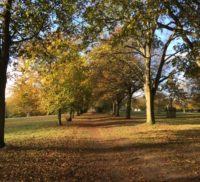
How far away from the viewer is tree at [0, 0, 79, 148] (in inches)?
578

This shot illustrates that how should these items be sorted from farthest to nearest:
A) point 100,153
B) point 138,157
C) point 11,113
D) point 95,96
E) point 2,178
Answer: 1. point 11,113
2. point 95,96
3. point 100,153
4. point 138,157
5. point 2,178

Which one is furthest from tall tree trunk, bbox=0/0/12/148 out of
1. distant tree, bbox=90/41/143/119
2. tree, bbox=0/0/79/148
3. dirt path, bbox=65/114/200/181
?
distant tree, bbox=90/41/143/119

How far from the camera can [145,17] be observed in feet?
47.8

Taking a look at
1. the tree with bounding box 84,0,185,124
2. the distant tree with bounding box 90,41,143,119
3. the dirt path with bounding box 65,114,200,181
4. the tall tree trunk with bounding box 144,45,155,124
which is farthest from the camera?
the distant tree with bounding box 90,41,143,119

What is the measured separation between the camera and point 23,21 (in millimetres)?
15203

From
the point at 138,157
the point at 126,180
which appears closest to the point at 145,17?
the point at 138,157

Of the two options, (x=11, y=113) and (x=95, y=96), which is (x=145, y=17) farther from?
(x=11, y=113)

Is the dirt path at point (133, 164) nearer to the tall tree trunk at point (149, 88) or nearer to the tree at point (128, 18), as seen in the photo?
the tree at point (128, 18)

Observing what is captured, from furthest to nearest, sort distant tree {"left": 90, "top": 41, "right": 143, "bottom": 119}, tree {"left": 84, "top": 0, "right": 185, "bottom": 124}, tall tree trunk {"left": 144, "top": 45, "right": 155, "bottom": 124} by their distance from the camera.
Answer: distant tree {"left": 90, "top": 41, "right": 143, "bottom": 119} → tall tree trunk {"left": 144, "top": 45, "right": 155, "bottom": 124} → tree {"left": 84, "top": 0, "right": 185, "bottom": 124}

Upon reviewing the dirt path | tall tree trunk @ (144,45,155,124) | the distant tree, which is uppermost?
the distant tree

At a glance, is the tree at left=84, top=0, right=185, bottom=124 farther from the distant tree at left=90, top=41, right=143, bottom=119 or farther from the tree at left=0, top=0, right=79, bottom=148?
the distant tree at left=90, top=41, right=143, bottom=119

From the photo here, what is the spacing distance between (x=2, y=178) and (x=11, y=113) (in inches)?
3588

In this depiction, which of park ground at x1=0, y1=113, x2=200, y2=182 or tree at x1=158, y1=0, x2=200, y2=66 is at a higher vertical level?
tree at x1=158, y1=0, x2=200, y2=66

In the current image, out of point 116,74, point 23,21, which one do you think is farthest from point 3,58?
point 116,74
